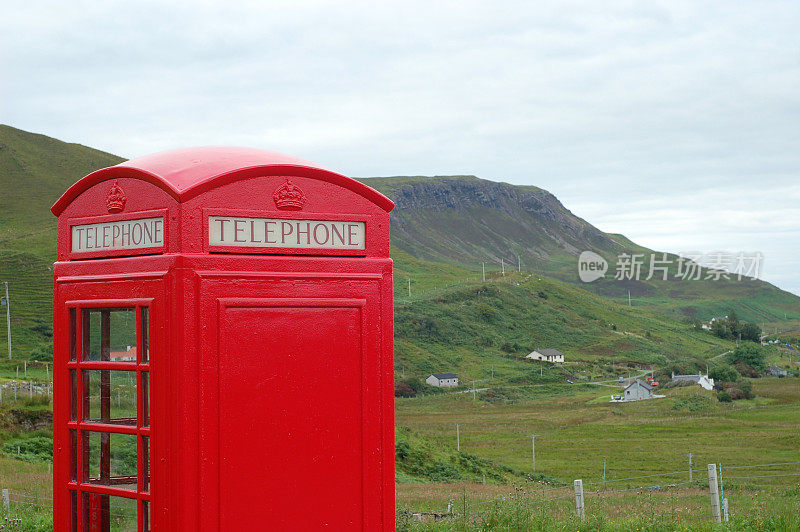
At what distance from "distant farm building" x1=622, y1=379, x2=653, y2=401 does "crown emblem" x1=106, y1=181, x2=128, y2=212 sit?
71.7 meters

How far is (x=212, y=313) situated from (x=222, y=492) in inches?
33.2

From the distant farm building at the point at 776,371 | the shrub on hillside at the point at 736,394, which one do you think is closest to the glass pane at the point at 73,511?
the shrub on hillside at the point at 736,394

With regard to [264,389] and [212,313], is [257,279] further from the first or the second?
[264,389]

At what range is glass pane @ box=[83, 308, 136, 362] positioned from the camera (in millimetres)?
4168

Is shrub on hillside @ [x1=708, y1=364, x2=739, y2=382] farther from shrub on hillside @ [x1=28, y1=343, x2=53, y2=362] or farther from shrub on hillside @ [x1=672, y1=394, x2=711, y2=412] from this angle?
shrub on hillside @ [x1=28, y1=343, x2=53, y2=362]

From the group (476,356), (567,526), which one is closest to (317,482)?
(567,526)

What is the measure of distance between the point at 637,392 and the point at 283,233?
7325 centimetres

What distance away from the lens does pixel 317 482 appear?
14.0ft

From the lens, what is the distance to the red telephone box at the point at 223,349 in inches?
156

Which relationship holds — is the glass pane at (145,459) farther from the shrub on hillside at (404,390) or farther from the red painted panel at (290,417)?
the shrub on hillside at (404,390)

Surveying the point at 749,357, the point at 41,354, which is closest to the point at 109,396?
the point at 41,354

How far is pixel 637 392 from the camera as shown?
2894 inches

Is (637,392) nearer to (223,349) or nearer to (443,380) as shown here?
(443,380)

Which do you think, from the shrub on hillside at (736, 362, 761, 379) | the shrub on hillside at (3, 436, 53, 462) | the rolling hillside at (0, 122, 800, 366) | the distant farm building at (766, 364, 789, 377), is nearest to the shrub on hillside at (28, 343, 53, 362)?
the rolling hillside at (0, 122, 800, 366)
